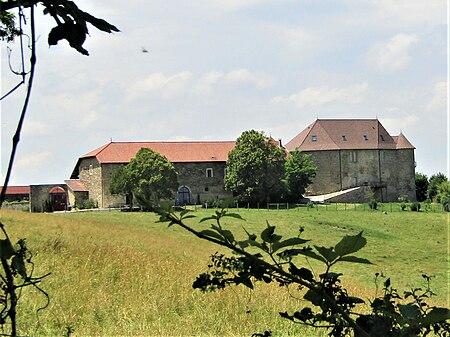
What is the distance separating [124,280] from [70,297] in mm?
1514

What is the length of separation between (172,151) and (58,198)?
1522 centimetres

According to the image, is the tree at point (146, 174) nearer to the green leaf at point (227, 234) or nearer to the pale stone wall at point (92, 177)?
the pale stone wall at point (92, 177)

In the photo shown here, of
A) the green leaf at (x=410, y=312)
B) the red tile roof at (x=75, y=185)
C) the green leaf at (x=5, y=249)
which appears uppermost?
the red tile roof at (x=75, y=185)

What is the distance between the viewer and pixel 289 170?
72875 mm

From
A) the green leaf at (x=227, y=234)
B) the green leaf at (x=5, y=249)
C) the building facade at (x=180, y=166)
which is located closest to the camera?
the green leaf at (x=5, y=249)

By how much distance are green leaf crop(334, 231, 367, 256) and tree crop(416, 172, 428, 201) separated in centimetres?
9319

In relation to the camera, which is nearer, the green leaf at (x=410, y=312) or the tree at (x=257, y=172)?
the green leaf at (x=410, y=312)

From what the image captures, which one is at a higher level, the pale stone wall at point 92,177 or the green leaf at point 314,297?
the pale stone wall at point 92,177

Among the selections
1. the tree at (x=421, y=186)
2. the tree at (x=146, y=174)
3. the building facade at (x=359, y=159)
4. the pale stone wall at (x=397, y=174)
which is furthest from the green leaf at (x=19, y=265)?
the tree at (x=421, y=186)

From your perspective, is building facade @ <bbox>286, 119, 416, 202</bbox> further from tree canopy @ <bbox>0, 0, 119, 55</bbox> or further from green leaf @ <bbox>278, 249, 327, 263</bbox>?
tree canopy @ <bbox>0, 0, 119, 55</bbox>

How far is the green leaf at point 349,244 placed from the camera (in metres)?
1.21

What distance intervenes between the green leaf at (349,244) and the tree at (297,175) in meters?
71.1

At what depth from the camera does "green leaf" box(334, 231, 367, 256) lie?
3.98 ft

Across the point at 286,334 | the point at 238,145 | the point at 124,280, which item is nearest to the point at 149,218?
the point at 238,145
